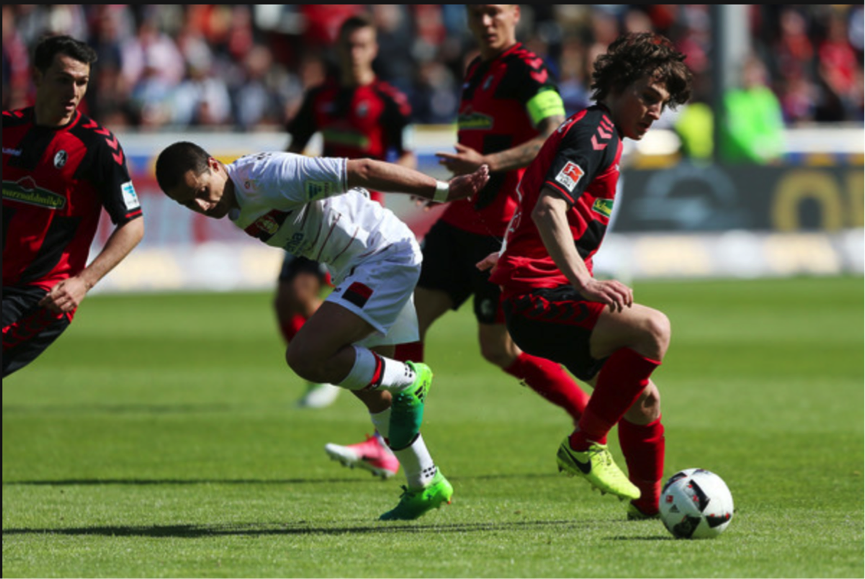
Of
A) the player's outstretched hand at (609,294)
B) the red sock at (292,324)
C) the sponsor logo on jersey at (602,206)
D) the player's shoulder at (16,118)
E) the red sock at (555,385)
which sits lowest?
the red sock at (292,324)

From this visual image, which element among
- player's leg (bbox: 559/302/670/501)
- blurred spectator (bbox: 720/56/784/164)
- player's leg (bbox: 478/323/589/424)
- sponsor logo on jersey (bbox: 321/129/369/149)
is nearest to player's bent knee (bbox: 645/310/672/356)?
player's leg (bbox: 559/302/670/501)

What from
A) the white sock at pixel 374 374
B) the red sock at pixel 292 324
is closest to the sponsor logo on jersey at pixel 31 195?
the white sock at pixel 374 374

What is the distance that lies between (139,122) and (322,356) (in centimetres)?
1749

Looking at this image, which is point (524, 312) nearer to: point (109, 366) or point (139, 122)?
point (109, 366)

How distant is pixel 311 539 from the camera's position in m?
6.07

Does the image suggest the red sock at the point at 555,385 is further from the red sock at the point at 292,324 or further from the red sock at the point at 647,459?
the red sock at the point at 292,324

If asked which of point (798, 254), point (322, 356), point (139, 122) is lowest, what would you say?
point (798, 254)

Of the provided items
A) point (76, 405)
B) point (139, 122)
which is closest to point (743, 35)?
point (139, 122)

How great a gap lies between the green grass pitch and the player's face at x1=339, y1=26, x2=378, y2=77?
253cm

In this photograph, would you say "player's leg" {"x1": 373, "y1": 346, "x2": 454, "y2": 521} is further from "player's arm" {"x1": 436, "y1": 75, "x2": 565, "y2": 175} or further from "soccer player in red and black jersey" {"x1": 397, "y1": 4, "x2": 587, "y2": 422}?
"player's arm" {"x1": 436, "y1": 75, "x2": 565, "y2": 175}

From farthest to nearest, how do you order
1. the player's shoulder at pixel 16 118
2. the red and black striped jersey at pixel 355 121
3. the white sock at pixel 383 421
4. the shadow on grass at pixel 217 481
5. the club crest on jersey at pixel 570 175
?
the red and black striped jersey at pixel 355 121 → the shadow on grass at pixel 217 481 → the player's shoulder at pixel 16 118 → the white sock at pixel 383 421 → the club crest on jersey at pixel 570 175

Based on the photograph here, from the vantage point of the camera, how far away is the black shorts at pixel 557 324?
6242 mm

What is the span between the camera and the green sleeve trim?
8.06 meters

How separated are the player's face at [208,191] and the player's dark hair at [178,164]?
0.7 inches
